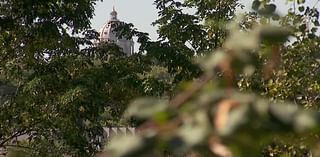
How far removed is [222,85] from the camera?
0.66 m

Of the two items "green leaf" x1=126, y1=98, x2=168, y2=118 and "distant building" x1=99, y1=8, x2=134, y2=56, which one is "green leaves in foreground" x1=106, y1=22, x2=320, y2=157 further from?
"distant building" x1=99, y1=8, x2=134, y2=56

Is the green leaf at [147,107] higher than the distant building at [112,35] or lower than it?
lower

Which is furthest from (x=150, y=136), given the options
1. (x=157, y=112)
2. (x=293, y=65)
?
(x=293, y=65)

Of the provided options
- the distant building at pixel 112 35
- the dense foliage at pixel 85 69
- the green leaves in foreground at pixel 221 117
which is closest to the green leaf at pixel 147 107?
the green leaves in foreground at pixel 221 117

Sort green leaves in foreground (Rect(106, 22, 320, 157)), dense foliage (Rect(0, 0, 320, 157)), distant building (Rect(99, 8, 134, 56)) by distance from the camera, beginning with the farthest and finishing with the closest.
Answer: distant building (Rect(99, 8, 134, 56)) → dense foliage (Rect(0, 0, 320, 157)) → green leaves in foreground (Rect(106, 22, 320, 157))

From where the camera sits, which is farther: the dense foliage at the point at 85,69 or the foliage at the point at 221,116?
the dense foliage at the point at 85,69

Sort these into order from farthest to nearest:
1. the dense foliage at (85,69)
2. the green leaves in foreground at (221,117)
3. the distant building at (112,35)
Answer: the distant building at (112,35), the dense foliage at (85,69), the green leaves in foreground at (221,117)

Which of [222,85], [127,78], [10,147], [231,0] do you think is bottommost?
[10,147]

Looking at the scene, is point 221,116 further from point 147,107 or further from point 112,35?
point 112,35

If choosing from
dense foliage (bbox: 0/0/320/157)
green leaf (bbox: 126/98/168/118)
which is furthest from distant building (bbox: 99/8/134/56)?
green leaf (bbox: 126/98/168/118)

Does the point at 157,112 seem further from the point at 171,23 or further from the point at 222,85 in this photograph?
the point at 171,23

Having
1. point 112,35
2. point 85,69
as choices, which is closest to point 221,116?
point 85,69

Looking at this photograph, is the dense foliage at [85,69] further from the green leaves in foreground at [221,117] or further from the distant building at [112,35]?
the green leaves in foreground at [221,117]

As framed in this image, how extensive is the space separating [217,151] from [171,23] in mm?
7735
